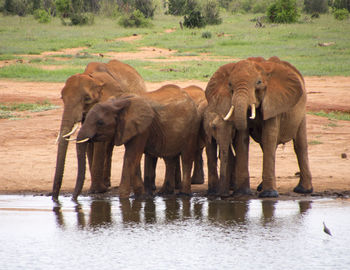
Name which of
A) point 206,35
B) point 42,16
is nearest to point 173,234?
point 206,35

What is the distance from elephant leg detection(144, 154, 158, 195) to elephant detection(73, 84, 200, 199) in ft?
0.05

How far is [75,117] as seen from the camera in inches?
350

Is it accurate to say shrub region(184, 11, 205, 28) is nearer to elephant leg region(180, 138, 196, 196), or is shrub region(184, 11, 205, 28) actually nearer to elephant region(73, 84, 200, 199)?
elephant region(73, 84, 200, 199)

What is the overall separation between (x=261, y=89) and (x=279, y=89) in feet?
0.89

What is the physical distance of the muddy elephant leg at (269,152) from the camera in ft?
28.3

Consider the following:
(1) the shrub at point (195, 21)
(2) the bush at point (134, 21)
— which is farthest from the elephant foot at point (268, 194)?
(2) the bush at point (134, 21)

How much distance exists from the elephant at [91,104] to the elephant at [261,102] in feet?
4.67

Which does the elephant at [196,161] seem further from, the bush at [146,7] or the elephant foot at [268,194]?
the bush at [146,7]

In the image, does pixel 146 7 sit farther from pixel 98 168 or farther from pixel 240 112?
pixel 240 112

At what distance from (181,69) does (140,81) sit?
11051 mm

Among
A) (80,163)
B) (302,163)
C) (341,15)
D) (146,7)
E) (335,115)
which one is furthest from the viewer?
(146,7)

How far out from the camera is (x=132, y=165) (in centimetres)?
863

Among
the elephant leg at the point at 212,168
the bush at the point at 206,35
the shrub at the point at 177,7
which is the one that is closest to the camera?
the elephant leg at the point at 212,168

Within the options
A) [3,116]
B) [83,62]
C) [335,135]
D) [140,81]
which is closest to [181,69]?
[83,62]
